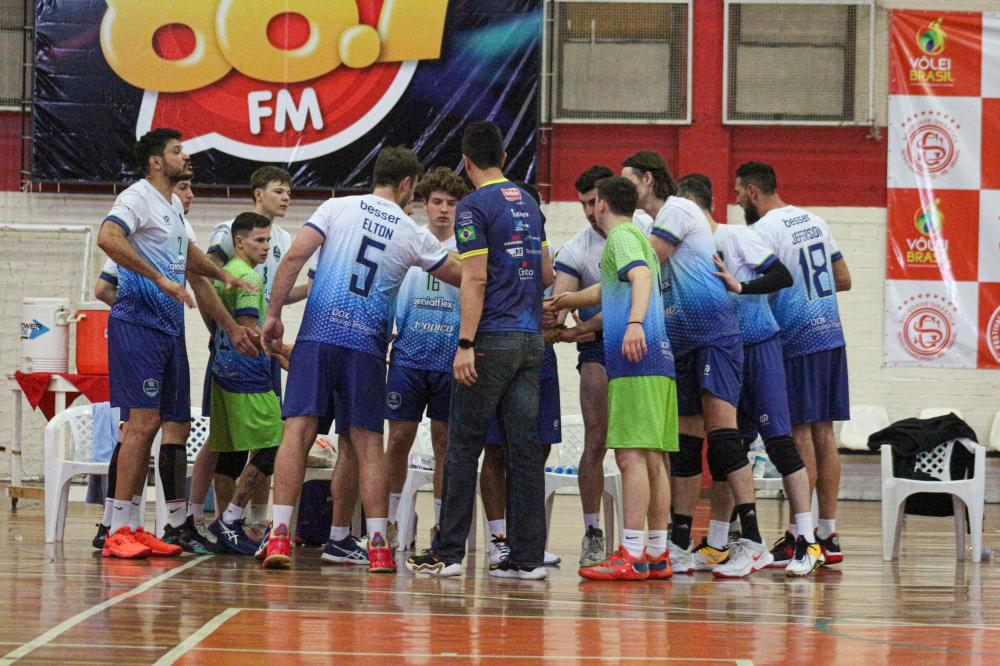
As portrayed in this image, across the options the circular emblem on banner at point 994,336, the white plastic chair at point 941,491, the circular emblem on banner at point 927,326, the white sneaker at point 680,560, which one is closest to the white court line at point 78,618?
the white sneaker at point 680,560

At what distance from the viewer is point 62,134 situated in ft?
35.8

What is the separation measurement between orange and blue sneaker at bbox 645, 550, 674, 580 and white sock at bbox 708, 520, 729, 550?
1.96ft

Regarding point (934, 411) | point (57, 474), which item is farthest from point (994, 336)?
point (57, 474)

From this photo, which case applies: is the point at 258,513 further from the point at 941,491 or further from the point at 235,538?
the point at 941,491

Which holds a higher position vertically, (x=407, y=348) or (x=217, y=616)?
(x=407, y=348)

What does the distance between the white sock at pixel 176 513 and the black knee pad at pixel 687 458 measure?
7.22ft

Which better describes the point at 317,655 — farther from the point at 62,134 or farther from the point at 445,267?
the point at 62,134

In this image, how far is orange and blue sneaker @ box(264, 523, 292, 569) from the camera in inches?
199

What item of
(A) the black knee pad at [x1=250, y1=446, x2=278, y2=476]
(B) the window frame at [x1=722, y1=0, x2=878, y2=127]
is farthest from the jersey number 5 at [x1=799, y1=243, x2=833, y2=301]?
(B) the window frame at [x1=722, y1=0, x2=878, y2=127]

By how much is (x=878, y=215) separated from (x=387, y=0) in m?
4.65

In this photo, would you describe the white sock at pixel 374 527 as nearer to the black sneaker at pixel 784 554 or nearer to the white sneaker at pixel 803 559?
the white sneaker at pixel 803 559

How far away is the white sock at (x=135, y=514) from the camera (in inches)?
216

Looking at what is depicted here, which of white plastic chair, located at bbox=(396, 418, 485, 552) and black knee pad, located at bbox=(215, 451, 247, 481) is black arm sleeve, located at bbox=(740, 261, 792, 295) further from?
black knee pad, located at bbox=(215, 451, 247, 481)

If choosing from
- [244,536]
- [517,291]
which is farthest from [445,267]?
[244,536]
